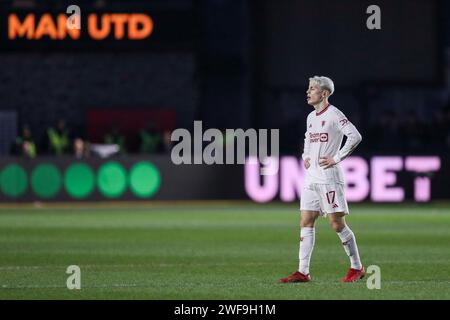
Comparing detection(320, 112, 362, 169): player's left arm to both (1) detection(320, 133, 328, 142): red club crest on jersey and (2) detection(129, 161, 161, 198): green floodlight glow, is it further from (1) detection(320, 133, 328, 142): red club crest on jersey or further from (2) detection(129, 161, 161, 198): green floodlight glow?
(2) detection(129, 161, 161, 198): green floodlight glow

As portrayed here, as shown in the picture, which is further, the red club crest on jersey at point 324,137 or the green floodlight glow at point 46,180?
the green floodlight glow at point 46,180

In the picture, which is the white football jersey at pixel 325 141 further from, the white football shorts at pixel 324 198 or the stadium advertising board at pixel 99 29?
the stadium advertising board at pixel 99 29

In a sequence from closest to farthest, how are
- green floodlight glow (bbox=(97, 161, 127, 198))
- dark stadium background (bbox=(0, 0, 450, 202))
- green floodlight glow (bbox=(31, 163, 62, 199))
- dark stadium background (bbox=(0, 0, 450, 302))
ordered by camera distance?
dark stadium background (bbox=(0, 0, 450, 302))
green floodlight glow (bbox=(31, 163, 62, 199))
green floodlight glow (bbox=(97, 161, 127, 198))
dark stadium background (bbox=(0, 0, 450, 202))

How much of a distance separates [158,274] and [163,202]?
1681 centimetres

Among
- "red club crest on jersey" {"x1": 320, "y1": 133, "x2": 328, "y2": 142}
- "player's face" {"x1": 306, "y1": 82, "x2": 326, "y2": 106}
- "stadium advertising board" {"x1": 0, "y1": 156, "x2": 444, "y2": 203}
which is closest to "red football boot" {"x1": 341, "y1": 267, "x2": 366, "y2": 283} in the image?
"red club crest on jersey" {"x1": 320, "y1": 133, "x2": 328, "y2": 142}

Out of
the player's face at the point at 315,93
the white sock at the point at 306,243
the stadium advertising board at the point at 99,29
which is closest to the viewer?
the player's face at the point at 315,93

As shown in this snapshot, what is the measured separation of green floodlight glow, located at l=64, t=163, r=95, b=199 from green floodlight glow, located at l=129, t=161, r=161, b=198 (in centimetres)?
98

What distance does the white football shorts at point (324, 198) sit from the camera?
12094 mm

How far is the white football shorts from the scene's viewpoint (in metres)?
12.1

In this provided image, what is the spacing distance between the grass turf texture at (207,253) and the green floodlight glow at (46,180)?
1621mm

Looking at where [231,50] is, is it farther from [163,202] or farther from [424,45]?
[163,202]

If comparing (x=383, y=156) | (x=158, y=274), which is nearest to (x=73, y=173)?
(x=383, y=156)

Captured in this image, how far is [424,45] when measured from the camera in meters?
39.9

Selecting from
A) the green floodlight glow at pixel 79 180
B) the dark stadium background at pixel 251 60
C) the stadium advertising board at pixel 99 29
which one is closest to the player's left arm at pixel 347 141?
the green floodlight glow at pixel 79 180
